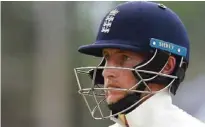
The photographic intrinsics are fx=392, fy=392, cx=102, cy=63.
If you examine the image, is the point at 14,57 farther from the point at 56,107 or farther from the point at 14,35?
the point at 56,107

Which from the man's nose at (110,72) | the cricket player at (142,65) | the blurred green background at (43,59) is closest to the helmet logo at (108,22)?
the cricket player at (142,65)

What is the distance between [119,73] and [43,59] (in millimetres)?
802

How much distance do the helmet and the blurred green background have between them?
646 millimetres

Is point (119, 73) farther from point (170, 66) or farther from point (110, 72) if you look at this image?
point (170, 66)

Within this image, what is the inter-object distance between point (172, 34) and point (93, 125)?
0.74 meters

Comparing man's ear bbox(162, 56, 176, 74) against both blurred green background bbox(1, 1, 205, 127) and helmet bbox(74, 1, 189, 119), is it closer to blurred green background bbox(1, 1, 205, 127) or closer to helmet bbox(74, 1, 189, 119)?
helmet bbox(74, 1, 189, 119)

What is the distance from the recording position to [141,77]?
A: 2.66ft

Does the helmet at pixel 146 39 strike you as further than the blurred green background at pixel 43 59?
No

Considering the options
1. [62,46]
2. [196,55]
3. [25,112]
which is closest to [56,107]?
[25,112]

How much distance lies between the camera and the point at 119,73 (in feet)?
2.72

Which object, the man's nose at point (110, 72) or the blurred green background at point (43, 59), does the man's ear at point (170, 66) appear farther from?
the blurred green background at point (43, 59)

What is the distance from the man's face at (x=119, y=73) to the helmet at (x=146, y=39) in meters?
0.01

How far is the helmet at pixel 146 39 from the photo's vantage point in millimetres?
830

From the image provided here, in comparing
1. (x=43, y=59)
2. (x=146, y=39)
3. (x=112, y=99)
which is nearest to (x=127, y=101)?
(x=112, y=99)
